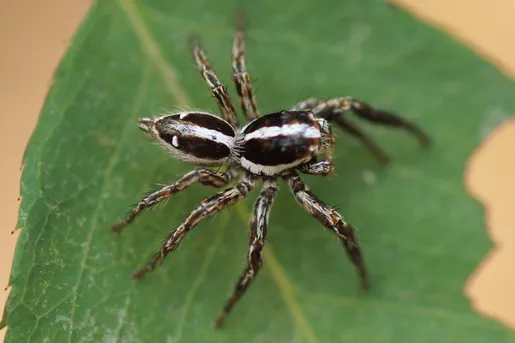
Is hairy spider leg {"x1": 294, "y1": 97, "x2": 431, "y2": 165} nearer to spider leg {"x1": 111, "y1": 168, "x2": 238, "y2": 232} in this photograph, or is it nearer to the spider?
the spider

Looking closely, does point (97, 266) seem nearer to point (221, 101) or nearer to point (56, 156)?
point (56, 156)

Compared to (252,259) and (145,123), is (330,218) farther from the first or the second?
(145,123)

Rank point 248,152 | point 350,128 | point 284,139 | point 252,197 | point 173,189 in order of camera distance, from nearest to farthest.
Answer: point 173,189 < point 284,139 < point 248,152 < point 252,197 < point 350,128

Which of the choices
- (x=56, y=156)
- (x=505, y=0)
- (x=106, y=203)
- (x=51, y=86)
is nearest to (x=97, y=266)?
(x=106, y=203)

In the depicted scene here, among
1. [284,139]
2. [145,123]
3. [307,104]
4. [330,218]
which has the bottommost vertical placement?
[330,218]

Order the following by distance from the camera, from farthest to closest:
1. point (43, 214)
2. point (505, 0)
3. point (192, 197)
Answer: point (505, 0)
point (192, 197)
point (43, 214)

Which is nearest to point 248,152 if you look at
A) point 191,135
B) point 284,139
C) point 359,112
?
point 284,139

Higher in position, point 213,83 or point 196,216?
point 213,83
